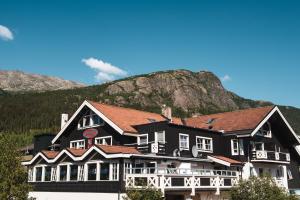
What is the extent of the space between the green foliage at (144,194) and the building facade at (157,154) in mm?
1256

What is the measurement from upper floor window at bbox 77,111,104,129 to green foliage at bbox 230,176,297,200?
15.2 m

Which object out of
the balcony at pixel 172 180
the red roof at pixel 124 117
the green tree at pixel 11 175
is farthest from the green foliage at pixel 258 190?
the green tree at pixel 11 175

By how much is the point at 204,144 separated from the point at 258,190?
34.5 feet

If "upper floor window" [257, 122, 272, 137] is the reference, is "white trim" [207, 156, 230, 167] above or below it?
below

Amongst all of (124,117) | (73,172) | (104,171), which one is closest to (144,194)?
(104,171)

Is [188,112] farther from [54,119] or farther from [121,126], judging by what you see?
[121,126]

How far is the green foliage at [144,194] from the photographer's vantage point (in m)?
23.6

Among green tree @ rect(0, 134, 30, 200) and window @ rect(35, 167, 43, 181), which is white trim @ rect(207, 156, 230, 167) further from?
green tree @ rect(0, 134, 30, 200)

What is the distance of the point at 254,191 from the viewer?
91.0 feet

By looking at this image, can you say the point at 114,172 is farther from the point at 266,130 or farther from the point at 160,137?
the point at 266,130

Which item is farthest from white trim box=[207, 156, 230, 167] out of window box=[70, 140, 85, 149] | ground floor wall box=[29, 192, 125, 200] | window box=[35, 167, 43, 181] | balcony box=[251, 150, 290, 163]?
Result: window box=[35, 167, 43, 181]

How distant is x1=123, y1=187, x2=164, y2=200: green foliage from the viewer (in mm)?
23641

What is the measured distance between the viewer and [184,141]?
1377 inches

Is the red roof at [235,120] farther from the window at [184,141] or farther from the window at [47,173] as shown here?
the window at [47,173]
